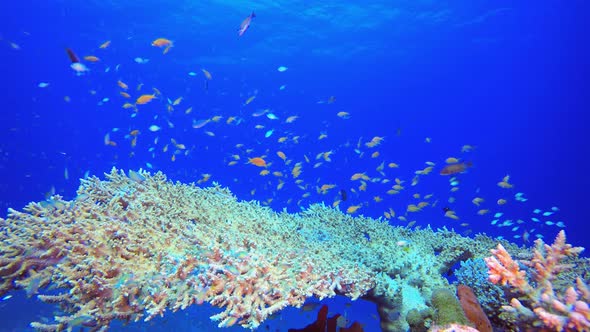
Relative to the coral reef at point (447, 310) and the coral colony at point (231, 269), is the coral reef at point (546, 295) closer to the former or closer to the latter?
the coral colony at point (231, 269)

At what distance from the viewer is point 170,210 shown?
504 cm

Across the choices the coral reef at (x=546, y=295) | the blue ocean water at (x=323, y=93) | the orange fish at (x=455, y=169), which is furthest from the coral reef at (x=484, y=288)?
the blue ocean water at (x=323, y=93)

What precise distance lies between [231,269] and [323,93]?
5650 centimetres

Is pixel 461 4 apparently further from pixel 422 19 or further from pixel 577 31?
pixel 577 31

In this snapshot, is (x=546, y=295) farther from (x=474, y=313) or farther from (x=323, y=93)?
(x=323, y=93)

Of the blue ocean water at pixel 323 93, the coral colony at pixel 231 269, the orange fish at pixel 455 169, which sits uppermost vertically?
the blue ocean water at pixel 323 93

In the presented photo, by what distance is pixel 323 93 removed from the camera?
57.9m

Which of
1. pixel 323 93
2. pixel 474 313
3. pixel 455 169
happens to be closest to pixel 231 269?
pixel 474 313

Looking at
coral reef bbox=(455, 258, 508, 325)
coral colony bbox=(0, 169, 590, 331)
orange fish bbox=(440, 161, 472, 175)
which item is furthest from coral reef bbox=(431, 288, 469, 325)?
orange fish bbox=(440, 161, 472, 175)

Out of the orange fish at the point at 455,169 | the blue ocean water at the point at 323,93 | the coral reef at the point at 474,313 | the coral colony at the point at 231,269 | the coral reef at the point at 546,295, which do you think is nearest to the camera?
the coral reef at the point at 546,295

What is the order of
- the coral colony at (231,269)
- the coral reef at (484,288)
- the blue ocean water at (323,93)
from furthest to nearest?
the blue ocean water at (323,93), the coral reef at (484,288), the coral colony at (231,269)

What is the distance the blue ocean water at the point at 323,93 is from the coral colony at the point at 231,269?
6.57m

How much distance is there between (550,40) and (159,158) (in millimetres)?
64602

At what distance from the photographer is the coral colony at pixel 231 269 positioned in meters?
3.18
